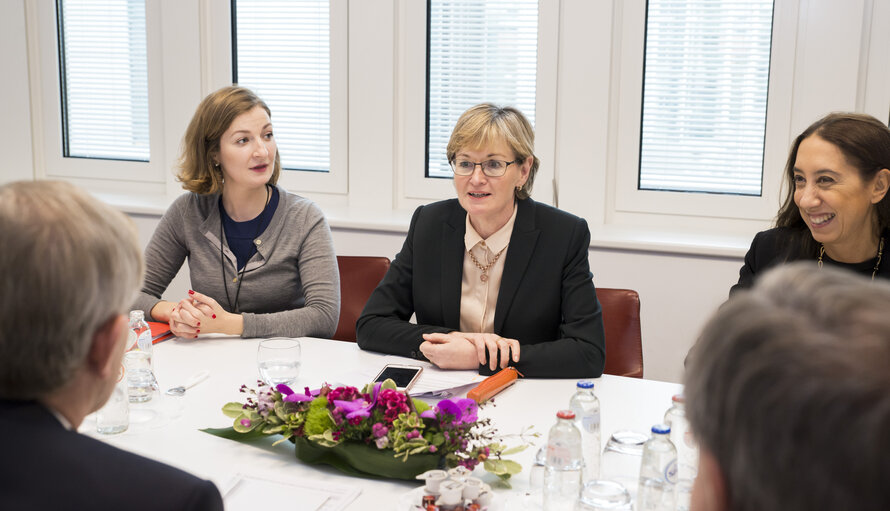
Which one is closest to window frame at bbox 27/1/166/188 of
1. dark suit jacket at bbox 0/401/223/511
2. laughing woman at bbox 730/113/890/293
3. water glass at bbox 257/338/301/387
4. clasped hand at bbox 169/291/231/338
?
clasped hand at bbox 169/291/231/338

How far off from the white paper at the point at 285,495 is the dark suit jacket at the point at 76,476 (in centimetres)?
62

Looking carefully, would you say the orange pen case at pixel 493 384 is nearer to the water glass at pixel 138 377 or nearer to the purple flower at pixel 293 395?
the purple flower at pixel 293 395

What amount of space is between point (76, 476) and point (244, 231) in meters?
2.22

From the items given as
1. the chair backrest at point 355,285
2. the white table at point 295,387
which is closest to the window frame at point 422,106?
the chair backrest at point 355,285

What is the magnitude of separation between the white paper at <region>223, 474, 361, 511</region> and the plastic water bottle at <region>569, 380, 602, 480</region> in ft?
1.49

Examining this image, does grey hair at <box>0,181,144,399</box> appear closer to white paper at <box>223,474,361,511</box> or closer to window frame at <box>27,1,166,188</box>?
white paper at <box>223,474,361,511</box>

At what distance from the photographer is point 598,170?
161 inches

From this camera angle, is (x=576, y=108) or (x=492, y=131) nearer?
(x=492, y=131)

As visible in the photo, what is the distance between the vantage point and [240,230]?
3072 millimetres

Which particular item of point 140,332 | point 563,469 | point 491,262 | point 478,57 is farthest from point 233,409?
point 478,57

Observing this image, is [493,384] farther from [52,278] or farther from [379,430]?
[52,278]

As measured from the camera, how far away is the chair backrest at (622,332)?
9.14ft

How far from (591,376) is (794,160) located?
Result: 1.03 metres

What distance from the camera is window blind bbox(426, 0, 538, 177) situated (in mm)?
4188
